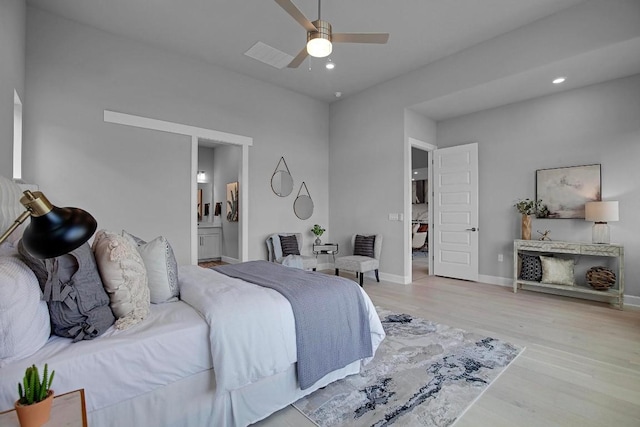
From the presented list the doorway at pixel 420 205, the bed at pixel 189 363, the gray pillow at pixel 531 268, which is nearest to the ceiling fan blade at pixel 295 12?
the bed at pixel 189 363

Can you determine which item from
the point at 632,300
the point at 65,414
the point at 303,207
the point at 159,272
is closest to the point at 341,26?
the point at 303,207

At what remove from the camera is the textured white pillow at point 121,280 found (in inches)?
61.5

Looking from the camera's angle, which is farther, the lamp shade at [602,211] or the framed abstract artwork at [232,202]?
the framed abstract artwork at [232,202]

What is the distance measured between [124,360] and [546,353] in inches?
120

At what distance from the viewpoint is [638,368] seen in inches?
92.4

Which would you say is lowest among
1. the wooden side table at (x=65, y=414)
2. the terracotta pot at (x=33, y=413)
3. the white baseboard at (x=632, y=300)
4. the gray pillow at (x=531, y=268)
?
the white baseboard at (x=632, y=300)

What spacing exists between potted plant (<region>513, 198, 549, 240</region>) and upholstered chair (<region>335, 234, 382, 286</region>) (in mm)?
2132

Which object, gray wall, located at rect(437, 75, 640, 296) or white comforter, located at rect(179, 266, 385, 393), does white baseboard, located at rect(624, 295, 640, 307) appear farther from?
white comforter, located at rect(179, 266, 385, 393)

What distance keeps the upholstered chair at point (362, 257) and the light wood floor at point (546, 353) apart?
375 mm

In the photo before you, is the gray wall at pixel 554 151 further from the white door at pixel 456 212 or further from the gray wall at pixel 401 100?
the gray wall at pixel 401 100

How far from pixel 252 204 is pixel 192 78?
2.09 m

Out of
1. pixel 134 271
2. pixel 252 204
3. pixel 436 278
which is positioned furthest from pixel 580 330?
pixel 252 204

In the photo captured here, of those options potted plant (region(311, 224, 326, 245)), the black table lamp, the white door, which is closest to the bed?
the black table lamp

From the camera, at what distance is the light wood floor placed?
6.00 ft
